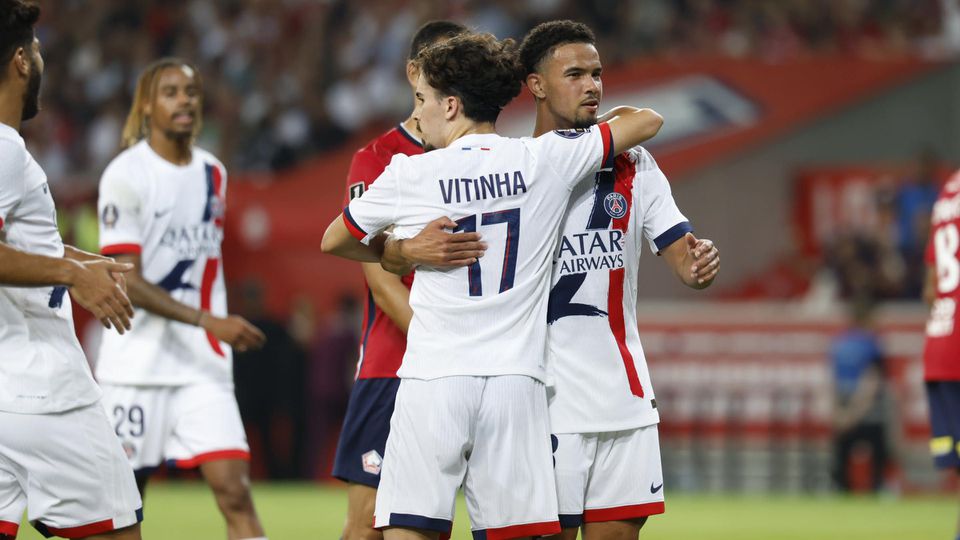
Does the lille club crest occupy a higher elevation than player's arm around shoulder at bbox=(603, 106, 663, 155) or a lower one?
lower

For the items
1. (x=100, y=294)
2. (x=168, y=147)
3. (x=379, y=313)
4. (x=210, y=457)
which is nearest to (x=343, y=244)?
(x=100, y=294)

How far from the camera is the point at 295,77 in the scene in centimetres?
1964

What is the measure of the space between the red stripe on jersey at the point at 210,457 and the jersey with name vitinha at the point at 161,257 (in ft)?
1.29

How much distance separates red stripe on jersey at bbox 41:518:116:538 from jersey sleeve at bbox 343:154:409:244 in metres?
1.34

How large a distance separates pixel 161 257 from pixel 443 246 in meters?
2.90

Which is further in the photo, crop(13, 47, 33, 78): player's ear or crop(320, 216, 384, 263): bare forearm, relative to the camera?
crop(320, 216, 384, 263): bare forearm

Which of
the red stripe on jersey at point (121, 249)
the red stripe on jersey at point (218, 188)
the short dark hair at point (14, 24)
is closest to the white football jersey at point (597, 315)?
the short dark hair at point (14, 24)

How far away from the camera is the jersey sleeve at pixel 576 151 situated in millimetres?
5117

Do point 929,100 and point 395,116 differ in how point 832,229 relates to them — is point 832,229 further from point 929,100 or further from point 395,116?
point 395,116

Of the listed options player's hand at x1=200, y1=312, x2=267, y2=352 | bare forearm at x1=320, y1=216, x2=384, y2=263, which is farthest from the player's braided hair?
bare forearm at x1=320, y1=216, x2=384, y2=263

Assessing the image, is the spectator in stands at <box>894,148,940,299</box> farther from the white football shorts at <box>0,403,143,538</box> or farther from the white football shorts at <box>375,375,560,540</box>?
the white football shorts at <box>0,403,143,538</box>

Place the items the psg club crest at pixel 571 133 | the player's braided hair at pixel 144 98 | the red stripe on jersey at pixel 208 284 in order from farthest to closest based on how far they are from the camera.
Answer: the player's braided hair at pixel 144 98
the red stripe on jersey at pixel 208 284
the psg club crest at pixel 571 133

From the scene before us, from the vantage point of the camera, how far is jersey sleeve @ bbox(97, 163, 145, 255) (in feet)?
23.9

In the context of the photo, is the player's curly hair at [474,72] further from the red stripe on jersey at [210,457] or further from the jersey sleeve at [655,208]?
the red stripe on jersey at [210,457]
